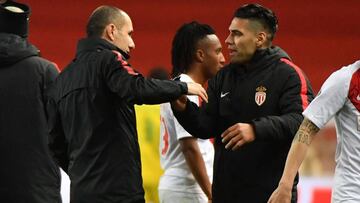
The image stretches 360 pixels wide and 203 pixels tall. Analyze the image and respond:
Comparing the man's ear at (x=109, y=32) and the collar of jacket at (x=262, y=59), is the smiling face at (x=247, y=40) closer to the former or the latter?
the collar of jacket at (x=262, y=59)

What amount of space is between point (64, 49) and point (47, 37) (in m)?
0.16

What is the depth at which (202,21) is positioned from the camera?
751cm

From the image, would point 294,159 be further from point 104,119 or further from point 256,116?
point 104,119

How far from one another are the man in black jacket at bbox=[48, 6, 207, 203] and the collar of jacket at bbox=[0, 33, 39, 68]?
0.26 metres

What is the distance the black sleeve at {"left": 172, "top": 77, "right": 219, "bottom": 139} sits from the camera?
3627mm

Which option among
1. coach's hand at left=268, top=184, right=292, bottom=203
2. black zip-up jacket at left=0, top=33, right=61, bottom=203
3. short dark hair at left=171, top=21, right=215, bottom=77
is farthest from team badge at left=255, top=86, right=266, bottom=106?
black zip-up jacket at left=0, top=33, right=61, bottom=203

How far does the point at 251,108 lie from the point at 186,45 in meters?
0.77

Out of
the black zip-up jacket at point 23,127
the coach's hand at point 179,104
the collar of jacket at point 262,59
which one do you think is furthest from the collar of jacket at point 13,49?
the collar of jacket at point 262,59

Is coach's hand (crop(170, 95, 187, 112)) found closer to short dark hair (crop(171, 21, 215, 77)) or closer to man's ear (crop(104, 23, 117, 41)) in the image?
man's ear (crop(104, 23, 117, 41))

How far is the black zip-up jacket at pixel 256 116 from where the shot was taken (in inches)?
138

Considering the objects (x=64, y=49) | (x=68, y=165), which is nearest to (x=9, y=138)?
(x=68, y=165)

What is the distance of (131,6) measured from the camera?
297 inches

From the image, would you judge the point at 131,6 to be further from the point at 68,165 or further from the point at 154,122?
the point at 68,165

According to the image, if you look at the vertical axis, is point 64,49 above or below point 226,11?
below
